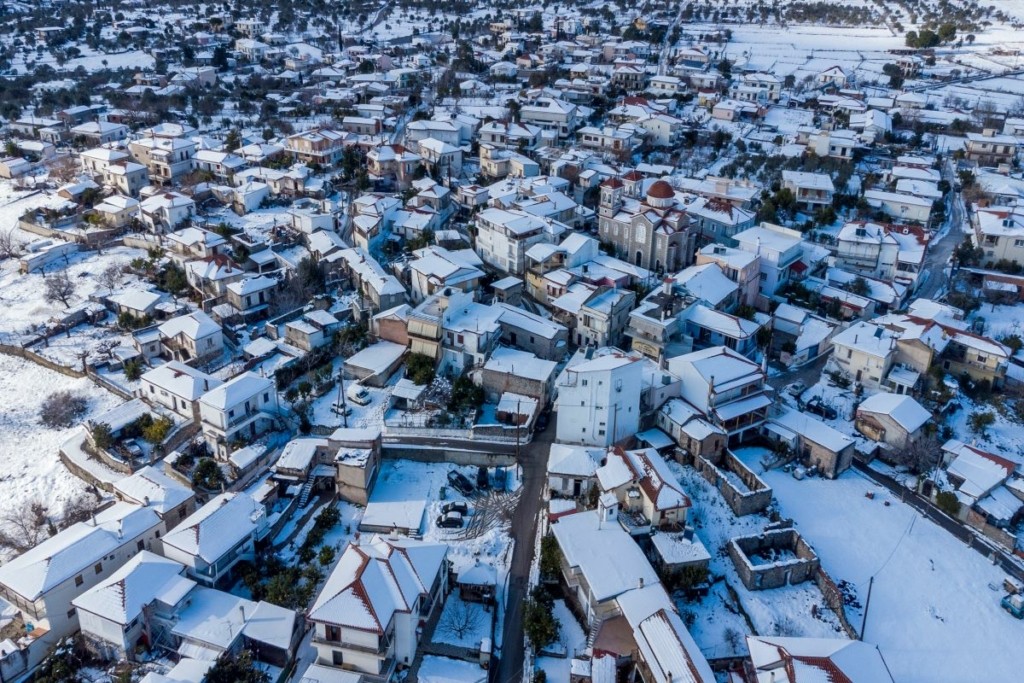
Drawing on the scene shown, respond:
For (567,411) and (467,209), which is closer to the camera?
(567,411)

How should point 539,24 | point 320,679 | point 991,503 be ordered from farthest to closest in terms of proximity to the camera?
point 539,24, point 991,503, point 320,679

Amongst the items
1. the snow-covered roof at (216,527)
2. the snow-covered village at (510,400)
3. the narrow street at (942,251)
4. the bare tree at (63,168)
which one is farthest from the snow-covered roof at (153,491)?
the narrow street at (942,251)

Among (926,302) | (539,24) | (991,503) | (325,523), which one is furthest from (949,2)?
(325,523)

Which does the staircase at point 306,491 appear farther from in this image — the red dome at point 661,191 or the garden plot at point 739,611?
the red dome at point 661,191

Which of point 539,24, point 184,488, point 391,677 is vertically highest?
point 539,24

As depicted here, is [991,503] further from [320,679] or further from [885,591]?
[320,679]
